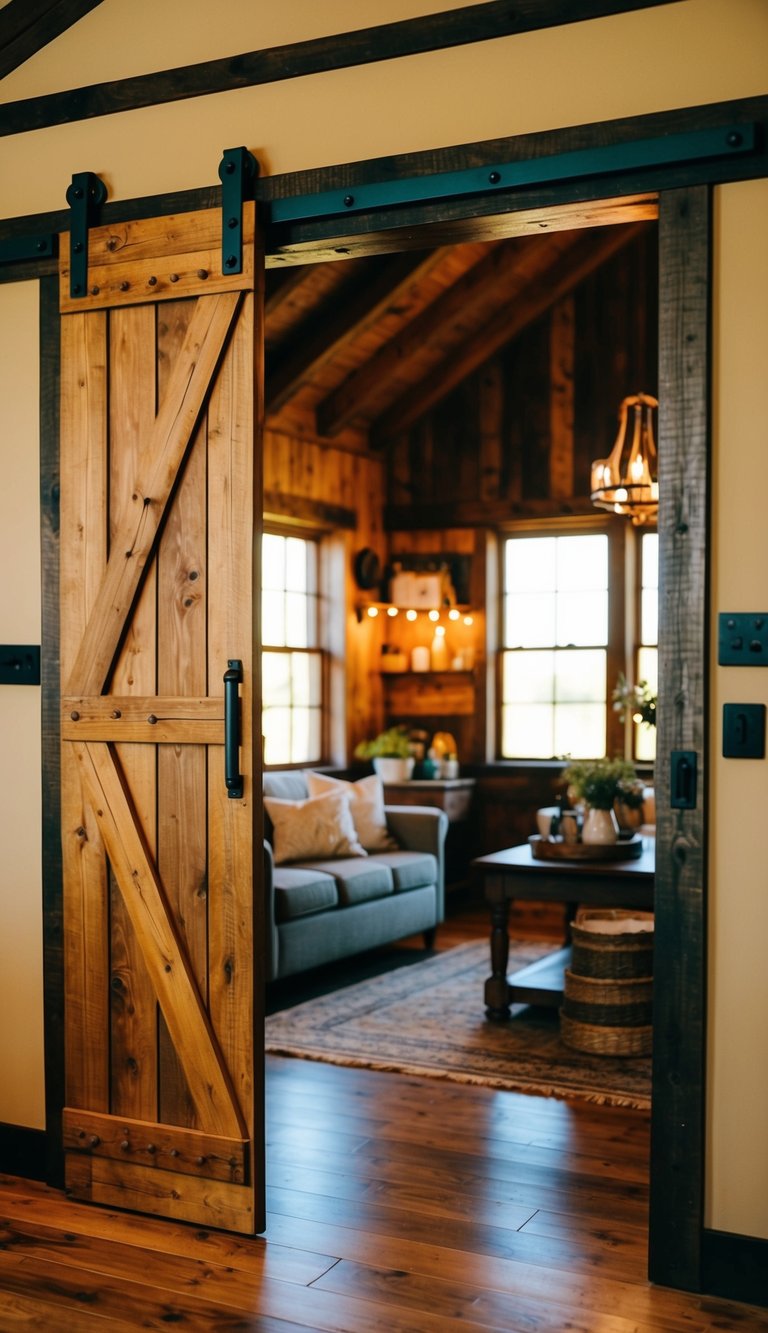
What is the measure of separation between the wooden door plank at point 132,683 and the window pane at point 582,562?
17.6 ft

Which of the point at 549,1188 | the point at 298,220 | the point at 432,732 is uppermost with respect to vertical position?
the point at 298,220

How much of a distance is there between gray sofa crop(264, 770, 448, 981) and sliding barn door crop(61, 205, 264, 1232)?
2010 millimetres

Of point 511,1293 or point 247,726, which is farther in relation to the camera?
point 247,726

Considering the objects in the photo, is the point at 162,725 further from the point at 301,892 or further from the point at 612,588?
the point at 612,588

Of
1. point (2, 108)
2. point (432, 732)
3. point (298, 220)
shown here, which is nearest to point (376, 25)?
point (298, 220)

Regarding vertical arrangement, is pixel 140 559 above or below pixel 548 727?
above

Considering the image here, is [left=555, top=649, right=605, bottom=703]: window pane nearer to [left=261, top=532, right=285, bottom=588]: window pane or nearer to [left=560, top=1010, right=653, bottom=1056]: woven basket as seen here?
[left=261, top=532, right=285, bottom=588]: window pane

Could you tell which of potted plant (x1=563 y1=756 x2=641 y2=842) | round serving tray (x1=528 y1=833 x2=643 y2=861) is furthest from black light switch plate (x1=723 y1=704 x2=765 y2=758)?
potted plant (x1=563 y1=756 x2=641 y2=842)

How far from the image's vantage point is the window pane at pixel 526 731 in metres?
8.53

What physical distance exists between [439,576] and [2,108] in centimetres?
534

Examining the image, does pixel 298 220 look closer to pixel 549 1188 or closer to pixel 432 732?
pixel 549 1188

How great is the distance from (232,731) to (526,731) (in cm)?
557

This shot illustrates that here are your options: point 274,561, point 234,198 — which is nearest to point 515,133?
point 234,198

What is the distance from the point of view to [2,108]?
12.1 feet
